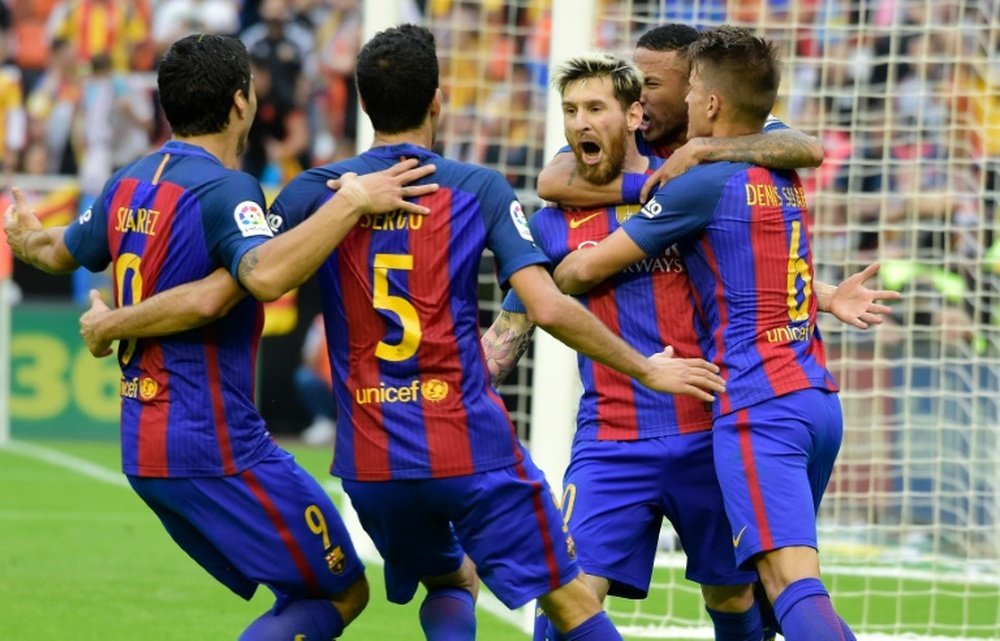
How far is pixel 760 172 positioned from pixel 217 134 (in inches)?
69.0

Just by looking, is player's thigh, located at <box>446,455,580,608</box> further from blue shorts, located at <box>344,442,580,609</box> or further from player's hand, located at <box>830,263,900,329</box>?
player's hand, located at <box>830,263,900,329</box>

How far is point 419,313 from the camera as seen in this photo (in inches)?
193

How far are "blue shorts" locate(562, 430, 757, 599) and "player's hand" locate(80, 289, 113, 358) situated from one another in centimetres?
165

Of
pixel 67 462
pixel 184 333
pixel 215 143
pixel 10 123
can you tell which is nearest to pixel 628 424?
pixel 184 333

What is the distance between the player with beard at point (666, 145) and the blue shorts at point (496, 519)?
3.55 ft

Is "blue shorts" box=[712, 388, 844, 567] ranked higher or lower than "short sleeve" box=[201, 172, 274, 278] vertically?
lower

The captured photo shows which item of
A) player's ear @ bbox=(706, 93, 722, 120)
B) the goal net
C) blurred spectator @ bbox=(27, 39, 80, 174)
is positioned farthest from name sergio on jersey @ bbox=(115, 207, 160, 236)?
blurred spectator @ bbox=(27, 39, 80, 174)

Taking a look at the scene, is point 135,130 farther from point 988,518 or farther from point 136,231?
point 136,231

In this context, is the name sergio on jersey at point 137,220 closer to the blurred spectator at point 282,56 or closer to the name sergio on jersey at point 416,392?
the name sergio on jersey at point 416,392

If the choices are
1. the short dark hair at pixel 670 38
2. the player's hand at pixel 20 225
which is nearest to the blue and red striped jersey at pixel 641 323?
the short dark hair at pixel 670 38

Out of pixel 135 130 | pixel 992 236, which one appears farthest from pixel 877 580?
pixel 135 130

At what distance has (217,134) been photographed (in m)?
5.10

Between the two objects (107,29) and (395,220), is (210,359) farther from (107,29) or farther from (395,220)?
(107,29)

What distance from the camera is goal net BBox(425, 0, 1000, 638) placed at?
8727 millimetres
